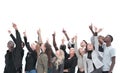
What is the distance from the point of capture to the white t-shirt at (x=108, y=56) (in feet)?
34.2

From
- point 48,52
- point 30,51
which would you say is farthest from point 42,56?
point 30,51

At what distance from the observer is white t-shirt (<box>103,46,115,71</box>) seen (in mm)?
10438

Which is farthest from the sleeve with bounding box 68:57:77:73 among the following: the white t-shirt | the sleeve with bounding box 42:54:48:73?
the white t-shirt

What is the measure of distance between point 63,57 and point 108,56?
1.61 metres

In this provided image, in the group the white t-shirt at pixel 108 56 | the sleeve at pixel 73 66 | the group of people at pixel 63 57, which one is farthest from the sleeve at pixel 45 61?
the white t-shirt at pixel 108 56

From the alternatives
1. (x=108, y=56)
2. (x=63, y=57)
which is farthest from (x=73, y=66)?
(x=108, y=56)

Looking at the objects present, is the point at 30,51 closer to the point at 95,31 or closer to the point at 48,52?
the point at 48,52

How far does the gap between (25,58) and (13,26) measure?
3.63 ft

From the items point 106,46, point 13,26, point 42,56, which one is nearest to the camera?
point 106,46

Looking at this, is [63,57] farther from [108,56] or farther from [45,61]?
[108,56]

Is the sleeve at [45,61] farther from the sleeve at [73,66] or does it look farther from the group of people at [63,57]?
the sleeve at [73,66]

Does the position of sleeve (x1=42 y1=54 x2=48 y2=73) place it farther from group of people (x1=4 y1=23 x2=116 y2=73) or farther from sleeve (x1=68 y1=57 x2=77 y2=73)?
sleeve (x1=68 y1=57 x2=77 y2=73)

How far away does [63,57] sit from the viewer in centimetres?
A: 1171

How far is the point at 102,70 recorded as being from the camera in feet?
35.1
